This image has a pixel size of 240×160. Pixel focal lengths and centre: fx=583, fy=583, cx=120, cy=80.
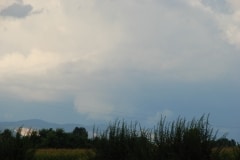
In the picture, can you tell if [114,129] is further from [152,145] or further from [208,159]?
[208,159]

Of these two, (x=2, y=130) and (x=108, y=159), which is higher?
(x=2, y=130)

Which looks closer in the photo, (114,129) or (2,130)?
(114,129)

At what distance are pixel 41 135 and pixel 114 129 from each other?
2441 cm

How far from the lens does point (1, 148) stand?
990 inches

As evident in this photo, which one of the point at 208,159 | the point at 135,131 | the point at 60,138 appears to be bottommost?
the point at 208,159

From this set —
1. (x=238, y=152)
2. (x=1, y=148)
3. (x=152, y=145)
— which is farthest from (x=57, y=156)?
(x=238, y=152)

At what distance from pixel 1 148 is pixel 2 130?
2542mm

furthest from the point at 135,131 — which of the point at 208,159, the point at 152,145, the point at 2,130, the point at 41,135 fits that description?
the point at 41,135

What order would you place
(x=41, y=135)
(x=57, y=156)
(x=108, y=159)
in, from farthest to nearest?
(x=41, y=135), (x=57, y=156), (x=108, y=159)

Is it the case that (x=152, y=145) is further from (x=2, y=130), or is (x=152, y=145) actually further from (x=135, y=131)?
(x=2, y=130)

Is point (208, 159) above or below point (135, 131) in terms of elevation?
below

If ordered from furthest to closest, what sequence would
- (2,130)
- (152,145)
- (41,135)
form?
(41,135) < (2,130) < (152,145)

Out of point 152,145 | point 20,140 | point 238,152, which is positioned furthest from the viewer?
point 20,140

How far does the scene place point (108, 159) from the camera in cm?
2395
